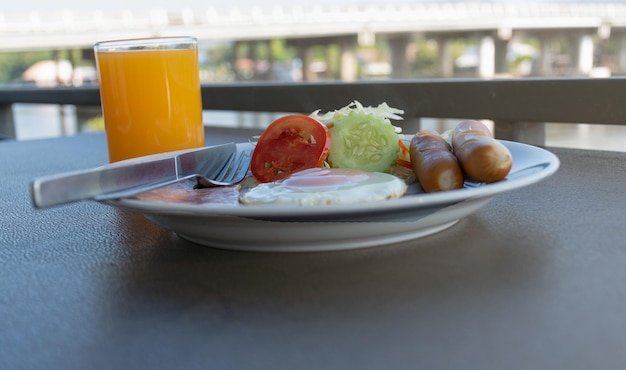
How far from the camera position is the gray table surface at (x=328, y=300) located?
1.31ft

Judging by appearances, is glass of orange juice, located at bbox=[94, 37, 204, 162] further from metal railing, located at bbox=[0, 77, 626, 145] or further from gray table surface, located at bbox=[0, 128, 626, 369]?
metal railing, located at bbox=[0, 77, 626, 145]

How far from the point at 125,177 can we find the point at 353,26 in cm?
2061

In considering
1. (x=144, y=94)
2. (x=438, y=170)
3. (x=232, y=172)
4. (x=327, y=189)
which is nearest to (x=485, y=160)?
(x=438, y=170)

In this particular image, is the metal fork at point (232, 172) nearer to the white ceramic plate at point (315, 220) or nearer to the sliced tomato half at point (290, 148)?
the sliced tomato half at point (290, 148)

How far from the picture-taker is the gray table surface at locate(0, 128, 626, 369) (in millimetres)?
399

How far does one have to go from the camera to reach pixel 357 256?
58 centimetres

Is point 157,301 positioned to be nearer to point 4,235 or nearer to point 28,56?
point 4,235

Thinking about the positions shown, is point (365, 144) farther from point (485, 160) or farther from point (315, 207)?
point (315, 207)

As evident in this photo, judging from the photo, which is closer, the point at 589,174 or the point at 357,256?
the point at 357,256

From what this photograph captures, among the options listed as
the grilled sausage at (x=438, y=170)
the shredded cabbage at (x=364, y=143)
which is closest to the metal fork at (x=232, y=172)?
the shredded cabbage at (x=364, y=143)

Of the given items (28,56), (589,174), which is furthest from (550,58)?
(589,174)

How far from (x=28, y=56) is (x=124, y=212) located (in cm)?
3031

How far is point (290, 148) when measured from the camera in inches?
33.6

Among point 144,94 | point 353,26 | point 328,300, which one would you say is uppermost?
point 353,26
